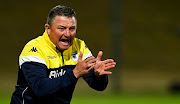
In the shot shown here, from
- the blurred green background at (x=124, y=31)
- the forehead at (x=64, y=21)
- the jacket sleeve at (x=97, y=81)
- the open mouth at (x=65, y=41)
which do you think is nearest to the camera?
the forehead at (x=64, y=21)

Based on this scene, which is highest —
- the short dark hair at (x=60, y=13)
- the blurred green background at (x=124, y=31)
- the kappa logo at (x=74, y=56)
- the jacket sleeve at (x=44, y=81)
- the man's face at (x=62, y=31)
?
the blurred green background at (x=124, y=31)

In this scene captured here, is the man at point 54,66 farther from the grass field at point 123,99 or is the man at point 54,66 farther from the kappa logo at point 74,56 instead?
the grass field at point 123,99

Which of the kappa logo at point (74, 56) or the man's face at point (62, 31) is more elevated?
the man's face at point (62, 31)

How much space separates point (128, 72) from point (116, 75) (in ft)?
8.86

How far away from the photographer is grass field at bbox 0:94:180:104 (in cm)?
1173

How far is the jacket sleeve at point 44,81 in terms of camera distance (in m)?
4.93

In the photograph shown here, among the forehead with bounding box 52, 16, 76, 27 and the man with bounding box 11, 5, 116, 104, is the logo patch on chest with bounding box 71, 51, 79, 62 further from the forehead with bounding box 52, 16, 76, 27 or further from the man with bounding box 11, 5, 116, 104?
the forehead with bounding box 52, 16, 76, 27

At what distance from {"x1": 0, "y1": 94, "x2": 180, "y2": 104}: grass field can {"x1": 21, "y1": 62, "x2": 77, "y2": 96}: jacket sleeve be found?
252 inches

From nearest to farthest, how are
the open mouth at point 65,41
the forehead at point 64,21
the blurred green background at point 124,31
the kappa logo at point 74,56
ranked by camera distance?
the forehead at point 64,21 < the open mouth at point 65,41 < the kappa logo at point 74,56 < the blurred green background at point 124,31

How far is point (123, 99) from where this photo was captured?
1266 centimetres

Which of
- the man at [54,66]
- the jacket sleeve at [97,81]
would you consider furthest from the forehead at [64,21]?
the jacket sleeve at [97,81]

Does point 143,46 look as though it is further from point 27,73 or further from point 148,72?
point 27,73

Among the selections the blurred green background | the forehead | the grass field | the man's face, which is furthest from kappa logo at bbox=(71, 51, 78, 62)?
the blurred green background

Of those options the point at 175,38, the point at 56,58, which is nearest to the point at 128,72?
the point at 175,38
